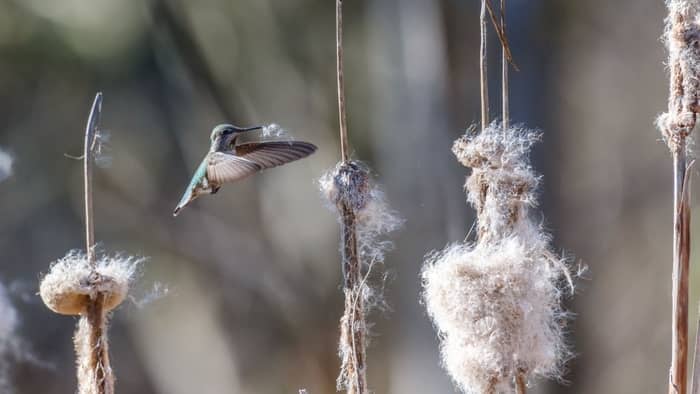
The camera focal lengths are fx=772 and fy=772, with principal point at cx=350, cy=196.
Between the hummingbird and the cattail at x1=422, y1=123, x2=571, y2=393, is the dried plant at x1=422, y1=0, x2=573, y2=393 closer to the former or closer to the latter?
the cattail at x1=422, y1=123, x2=571, y2=393

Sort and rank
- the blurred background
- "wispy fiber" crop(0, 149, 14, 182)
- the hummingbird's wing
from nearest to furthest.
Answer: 1. the hummingbird's wing
2. "wispy fiber" crop(0, 149, 14, 182)
3. the blurred background

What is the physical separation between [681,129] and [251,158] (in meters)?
0.35

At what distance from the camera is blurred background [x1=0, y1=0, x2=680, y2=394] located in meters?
1.19

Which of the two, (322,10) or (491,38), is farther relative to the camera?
(322,10)

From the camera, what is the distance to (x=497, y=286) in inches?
21.5

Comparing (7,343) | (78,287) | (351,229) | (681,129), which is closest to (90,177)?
(78,287)

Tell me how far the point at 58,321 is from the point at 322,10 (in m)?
0.66

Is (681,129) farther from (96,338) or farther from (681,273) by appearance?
(96,338)

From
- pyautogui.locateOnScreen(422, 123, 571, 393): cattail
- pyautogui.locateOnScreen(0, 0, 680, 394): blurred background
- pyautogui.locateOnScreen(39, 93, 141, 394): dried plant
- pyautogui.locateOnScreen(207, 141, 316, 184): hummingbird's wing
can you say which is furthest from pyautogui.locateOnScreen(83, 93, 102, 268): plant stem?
pyautogui.locateOnScreen(0, 0, 680, 394): blurred background

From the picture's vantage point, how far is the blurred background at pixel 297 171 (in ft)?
3.90

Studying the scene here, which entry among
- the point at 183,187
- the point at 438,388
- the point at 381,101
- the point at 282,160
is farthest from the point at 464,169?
the point at 282,160

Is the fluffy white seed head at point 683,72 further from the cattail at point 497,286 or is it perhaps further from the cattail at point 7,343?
the cattail at point 7,343

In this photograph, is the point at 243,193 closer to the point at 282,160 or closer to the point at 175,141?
the point at 175,141

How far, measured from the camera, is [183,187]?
4.34ft
